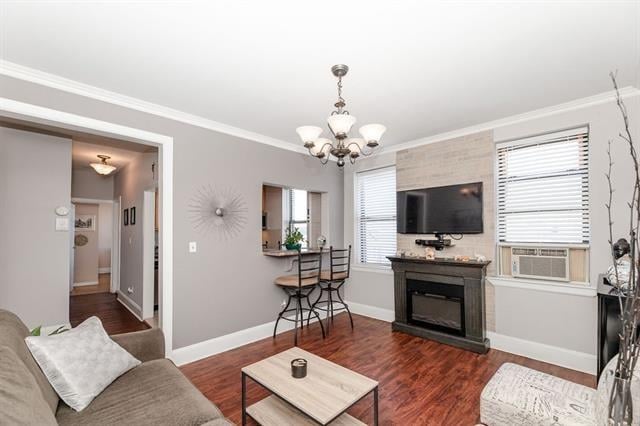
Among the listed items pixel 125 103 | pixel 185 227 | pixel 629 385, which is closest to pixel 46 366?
pixel 185 227

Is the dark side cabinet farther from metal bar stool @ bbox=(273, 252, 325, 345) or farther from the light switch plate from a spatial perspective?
the light switch plate

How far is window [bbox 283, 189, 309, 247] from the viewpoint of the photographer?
6297mm

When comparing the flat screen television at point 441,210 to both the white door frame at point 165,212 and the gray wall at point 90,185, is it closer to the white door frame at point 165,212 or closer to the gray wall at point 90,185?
the white door frame at point 165,212

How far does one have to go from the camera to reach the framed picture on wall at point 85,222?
25.5 feet

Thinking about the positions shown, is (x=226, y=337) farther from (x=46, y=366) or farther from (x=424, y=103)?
(x=424, y=103)

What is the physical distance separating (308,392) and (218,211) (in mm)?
2272

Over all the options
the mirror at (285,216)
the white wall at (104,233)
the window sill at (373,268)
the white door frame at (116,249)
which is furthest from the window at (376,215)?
the white wall at (104,233)

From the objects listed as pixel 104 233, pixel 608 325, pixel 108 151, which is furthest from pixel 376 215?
pixel 104 233

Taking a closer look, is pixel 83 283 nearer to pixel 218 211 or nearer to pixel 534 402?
pixel 218 211

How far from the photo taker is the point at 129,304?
5.26 m

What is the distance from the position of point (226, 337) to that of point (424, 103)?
333 cm

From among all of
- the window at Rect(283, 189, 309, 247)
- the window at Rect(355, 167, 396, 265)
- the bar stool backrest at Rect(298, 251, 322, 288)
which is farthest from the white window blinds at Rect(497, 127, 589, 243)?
the window at Rect(283, 189, 309, 247)

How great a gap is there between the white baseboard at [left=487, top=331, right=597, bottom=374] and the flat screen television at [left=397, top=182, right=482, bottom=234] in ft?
4.07

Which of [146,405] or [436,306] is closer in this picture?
[146,405]
